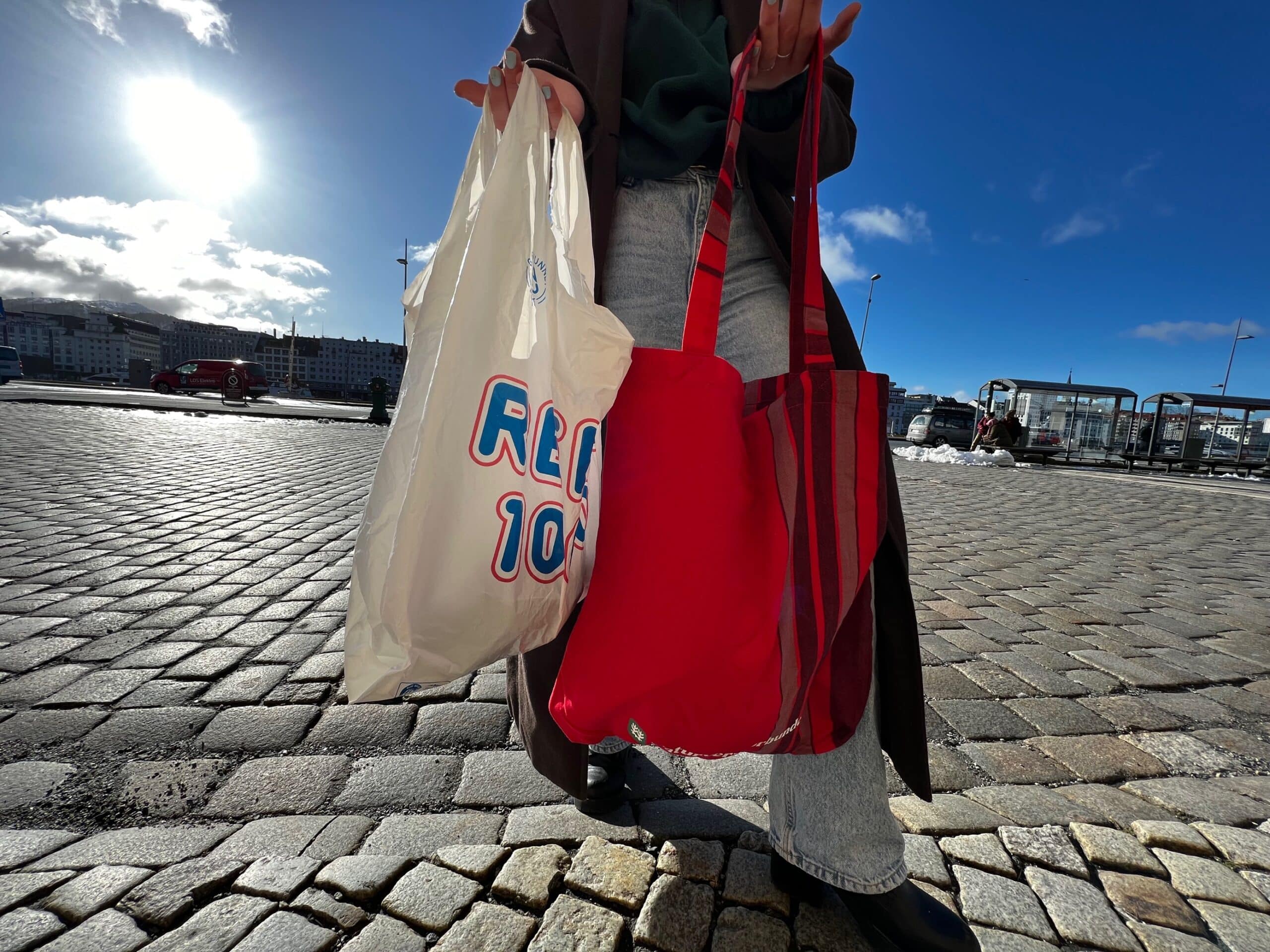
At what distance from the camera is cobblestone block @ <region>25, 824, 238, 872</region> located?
48.2 inches

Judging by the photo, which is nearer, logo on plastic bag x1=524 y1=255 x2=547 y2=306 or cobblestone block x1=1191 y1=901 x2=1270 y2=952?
logo on plastic bag x1=524 y1=255 x2=547 y2=306

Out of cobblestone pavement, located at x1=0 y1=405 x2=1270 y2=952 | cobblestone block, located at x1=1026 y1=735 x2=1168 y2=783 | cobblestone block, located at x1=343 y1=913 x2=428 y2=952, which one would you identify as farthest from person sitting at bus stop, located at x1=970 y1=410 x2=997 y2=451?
cobblestone block, located at x1=343 y1=913 x2=428 y2=952

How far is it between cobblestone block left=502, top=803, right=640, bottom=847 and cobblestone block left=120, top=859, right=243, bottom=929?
21.5 inches

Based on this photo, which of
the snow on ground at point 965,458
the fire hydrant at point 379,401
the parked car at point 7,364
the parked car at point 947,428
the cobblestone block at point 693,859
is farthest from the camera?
the parked car at point 947,428

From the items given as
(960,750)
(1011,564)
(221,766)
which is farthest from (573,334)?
(1011,564)

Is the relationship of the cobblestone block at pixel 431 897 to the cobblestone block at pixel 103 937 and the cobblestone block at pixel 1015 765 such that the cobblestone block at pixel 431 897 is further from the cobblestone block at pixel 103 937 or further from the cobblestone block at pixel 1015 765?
the cobblestone block at pixel 1015 765

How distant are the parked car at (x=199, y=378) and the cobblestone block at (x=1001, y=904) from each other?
27373 millimetres

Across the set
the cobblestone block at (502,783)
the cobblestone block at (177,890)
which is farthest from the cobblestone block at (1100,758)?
the cobblestone block at (177,890)

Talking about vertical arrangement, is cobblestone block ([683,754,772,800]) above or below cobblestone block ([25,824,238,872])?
above

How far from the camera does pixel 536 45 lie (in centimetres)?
131

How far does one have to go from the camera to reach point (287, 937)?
106 cm

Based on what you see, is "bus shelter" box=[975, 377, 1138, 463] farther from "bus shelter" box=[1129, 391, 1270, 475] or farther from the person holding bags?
the person holding bags

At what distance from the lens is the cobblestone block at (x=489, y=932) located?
106 cm

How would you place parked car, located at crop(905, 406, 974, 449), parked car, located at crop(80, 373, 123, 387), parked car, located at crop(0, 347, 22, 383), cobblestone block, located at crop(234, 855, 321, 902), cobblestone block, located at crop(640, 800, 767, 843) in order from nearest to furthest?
cobblestone block, located at crop(234, 855, 321, 902) → cobblestone block, located at crop(640, 800, 767, 843) → parked car, located at crop(0, 347, 22, 383) → parked car, located at crop(905, 406, 974, 449) → parked car, located at crop(80, 373, 123, 387)
